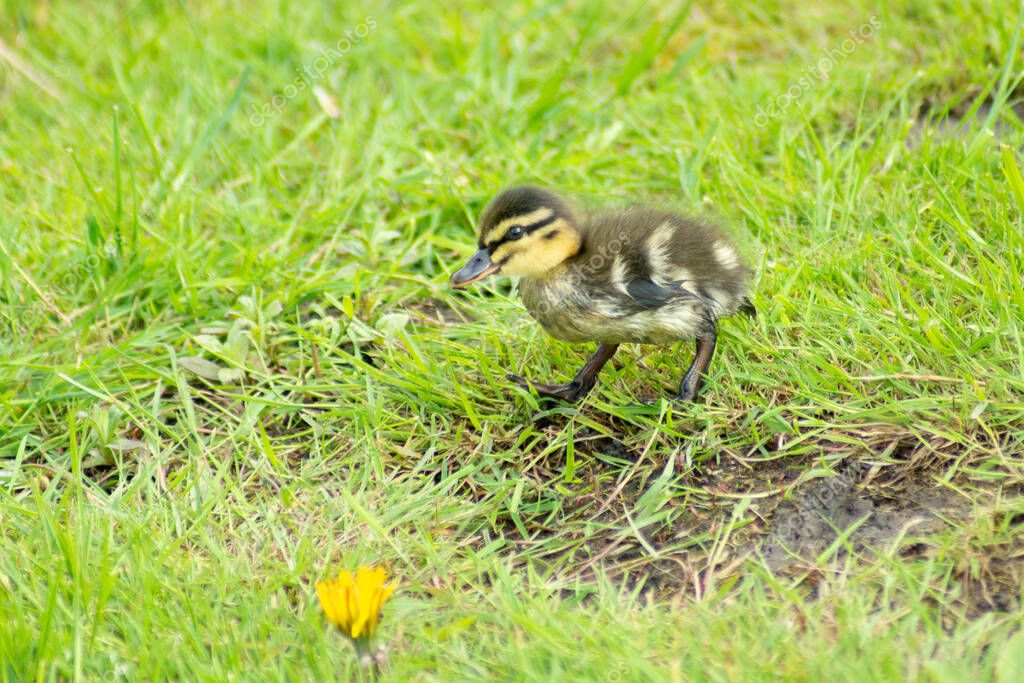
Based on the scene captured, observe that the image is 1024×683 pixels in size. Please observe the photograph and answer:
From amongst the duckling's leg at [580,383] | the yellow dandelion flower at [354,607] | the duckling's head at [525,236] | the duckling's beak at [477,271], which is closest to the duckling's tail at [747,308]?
the duckling's leg at [580,383]

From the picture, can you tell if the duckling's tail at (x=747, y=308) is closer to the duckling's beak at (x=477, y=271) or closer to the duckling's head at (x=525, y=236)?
the duckling's head at (x=525, y=236)

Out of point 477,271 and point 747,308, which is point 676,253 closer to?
point 747,308

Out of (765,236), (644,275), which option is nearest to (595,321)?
(644,275)

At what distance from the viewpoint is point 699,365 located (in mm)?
3551

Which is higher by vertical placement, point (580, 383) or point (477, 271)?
point (477, 271)

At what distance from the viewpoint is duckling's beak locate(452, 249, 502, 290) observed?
361 centimetres

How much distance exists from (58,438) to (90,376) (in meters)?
0.26

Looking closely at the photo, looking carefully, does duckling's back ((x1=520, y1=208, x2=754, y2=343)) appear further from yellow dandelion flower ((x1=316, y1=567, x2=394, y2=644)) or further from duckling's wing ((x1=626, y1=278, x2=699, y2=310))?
yellow dandelion flower ((x1=316, y1=567, x2=394, y2=644))

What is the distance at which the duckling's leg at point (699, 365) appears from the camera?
11.6ft

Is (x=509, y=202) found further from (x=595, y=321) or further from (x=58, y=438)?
(x=58, y=438)
